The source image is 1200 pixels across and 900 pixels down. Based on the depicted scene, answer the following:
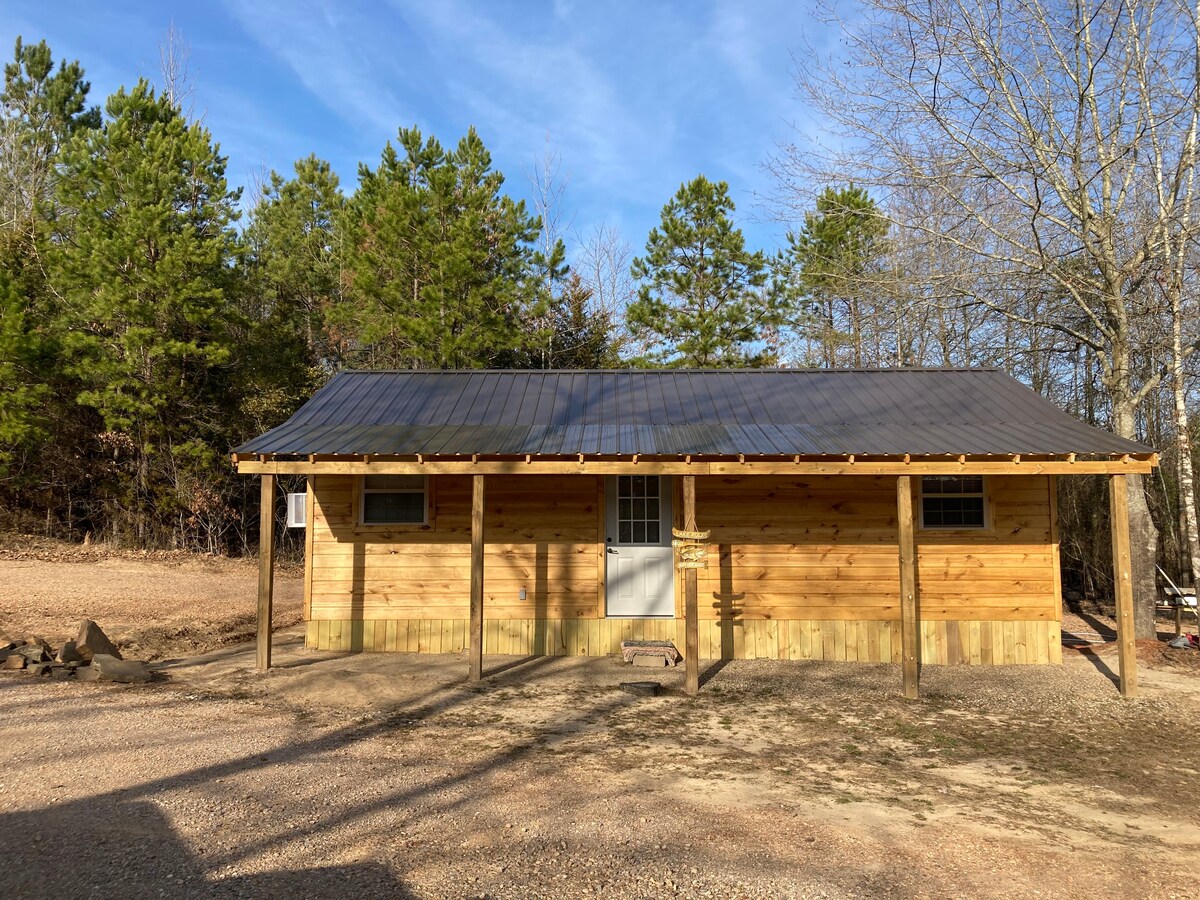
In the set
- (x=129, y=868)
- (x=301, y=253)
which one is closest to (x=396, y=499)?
(x=129, y=868)

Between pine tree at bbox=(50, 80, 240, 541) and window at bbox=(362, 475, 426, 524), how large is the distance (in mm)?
9331

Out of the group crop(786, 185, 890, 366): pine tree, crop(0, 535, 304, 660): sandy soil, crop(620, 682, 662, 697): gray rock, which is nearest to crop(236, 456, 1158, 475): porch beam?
crop(620, 682, 662, 697): gray rock

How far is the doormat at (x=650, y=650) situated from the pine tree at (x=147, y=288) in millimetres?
12356

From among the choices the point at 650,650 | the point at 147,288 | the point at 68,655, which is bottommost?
the point at 650,650

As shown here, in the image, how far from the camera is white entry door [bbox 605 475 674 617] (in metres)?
9.00

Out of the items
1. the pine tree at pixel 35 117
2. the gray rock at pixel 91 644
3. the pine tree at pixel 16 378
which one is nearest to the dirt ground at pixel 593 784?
the gray rock at pixel 91 644

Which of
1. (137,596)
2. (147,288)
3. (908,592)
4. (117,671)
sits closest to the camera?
(117,671)

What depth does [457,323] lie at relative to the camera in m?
18.8

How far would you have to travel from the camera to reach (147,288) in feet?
52.3

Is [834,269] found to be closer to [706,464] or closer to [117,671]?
[706,464]

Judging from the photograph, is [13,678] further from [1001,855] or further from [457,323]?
[457,323]

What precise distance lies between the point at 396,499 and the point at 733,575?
4.31 metres

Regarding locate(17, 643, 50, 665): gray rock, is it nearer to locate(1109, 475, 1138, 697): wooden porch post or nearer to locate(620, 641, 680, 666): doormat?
locate(620, 641, 680, 666): doormat

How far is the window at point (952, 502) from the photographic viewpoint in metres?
8.97
